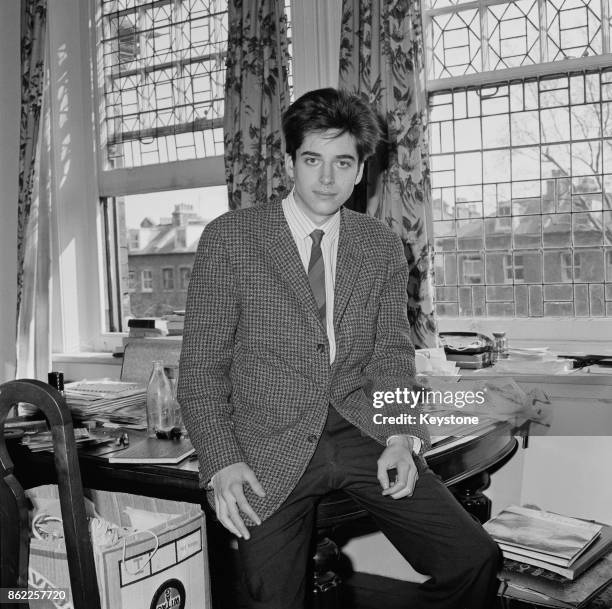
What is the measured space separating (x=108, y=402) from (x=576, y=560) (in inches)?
56.7

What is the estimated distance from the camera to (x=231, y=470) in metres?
1.55

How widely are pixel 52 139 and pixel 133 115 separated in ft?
1.46

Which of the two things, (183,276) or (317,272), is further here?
(183,276)

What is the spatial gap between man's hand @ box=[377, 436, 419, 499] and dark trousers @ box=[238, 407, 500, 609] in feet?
0.11

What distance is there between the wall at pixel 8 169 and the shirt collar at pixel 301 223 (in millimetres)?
2646

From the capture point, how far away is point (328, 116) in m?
1.74

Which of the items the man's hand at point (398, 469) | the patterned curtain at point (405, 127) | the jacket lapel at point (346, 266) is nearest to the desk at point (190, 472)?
the man's hand at point (398, 469)

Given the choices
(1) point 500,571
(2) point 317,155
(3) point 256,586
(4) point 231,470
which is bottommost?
(1) point 500,571

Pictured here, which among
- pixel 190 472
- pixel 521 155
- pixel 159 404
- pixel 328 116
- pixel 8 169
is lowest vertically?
pixel 190 472

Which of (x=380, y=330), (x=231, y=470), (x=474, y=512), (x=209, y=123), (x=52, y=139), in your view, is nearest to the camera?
(x=231, y=470)

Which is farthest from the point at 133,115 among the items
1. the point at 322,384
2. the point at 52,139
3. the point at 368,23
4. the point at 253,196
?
the point at 322,384

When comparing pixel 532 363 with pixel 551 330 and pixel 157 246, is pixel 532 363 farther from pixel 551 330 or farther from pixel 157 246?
pixel 157 246

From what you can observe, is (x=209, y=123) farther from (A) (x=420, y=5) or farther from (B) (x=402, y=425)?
(B) (x=402, y=425)

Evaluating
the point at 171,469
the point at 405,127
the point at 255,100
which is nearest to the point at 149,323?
the point at 255,100
